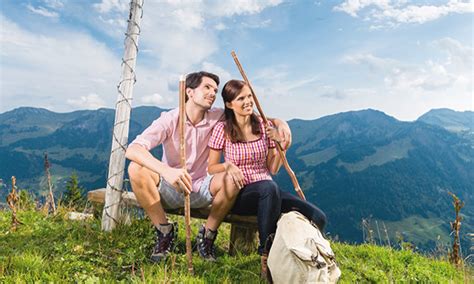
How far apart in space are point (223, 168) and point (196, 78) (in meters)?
1.22

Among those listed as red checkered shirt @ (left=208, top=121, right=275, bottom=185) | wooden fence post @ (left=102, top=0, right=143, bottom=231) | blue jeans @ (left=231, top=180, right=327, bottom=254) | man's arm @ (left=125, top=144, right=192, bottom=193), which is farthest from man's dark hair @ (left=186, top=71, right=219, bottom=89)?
blue jeans @ (left=231, top=180, right=327, bottom=254)

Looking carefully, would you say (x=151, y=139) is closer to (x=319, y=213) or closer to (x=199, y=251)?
(x=199, y=251)

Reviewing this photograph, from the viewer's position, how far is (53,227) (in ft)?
19.1

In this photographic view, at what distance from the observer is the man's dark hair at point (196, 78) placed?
4621 mm

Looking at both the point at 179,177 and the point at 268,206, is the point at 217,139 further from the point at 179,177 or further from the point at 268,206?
the point at 268,206

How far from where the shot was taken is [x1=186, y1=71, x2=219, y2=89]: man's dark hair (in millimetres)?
4621

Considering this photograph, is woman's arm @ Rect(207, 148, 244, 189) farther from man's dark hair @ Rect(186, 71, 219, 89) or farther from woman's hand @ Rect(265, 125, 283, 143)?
man's dark hair @ Rect(186, 71, 219, 89)

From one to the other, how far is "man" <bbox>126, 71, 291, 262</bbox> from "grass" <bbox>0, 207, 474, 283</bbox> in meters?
0.33

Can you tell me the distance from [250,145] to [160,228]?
1517 mm

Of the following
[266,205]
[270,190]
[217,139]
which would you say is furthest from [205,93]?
[266,205]

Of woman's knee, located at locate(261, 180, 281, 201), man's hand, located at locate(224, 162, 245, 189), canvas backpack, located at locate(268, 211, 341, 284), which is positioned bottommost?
canvas backpack, located at locate(268, 211, 341, 284)

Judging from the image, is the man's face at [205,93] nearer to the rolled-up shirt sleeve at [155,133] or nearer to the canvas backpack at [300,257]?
the rolled-up shirt sleeve at [155,133]

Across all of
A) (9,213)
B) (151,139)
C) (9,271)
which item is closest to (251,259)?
(151,139)

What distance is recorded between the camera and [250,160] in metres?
4.48
